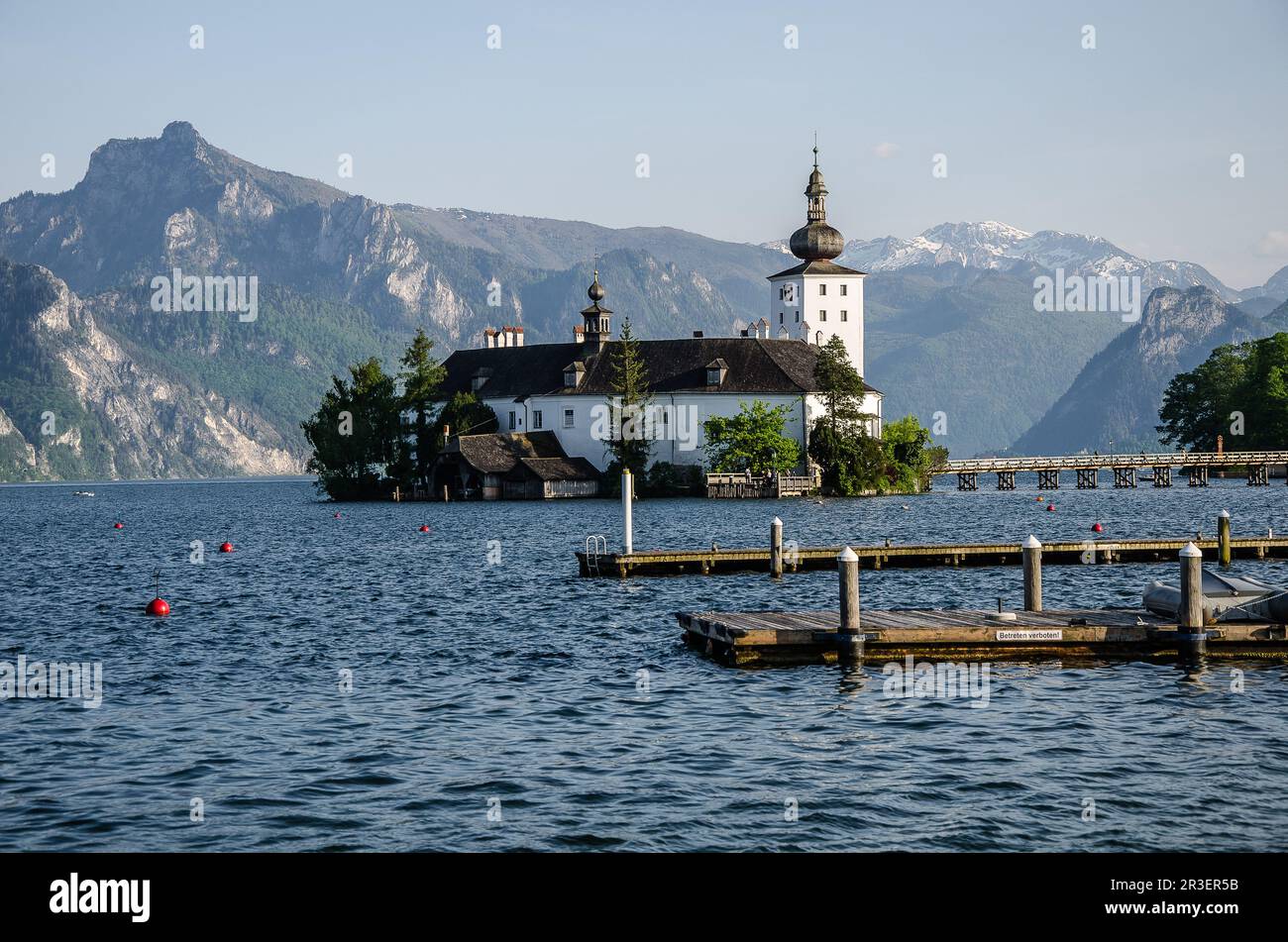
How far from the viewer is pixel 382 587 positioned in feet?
187

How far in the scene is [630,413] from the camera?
139375 mm

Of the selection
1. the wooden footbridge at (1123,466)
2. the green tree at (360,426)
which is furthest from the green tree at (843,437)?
the green tree at (360,426)

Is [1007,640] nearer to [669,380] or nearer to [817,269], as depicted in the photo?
[669,380]

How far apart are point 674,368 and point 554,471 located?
16535 mm

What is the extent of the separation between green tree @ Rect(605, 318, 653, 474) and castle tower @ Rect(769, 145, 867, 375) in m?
25.5

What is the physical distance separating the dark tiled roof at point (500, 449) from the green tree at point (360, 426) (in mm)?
6792

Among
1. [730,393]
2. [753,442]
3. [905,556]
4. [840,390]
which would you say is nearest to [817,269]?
[730,393]

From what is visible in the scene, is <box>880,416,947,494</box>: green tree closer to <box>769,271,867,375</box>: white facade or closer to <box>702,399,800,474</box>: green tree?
<box>702,399,800,474</box>: green tree

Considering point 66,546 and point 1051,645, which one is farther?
point 66,546

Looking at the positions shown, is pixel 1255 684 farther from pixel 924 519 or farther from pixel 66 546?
pixel 66 546

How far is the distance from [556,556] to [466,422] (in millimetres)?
80013

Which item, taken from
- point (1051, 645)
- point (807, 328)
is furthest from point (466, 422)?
point (1051, 645)

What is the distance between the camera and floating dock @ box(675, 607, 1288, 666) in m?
32.8

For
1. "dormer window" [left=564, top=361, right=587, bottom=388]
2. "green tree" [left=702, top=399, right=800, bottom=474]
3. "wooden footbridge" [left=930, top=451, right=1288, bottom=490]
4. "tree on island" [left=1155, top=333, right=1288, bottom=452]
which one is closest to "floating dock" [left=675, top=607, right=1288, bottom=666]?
"green tree" [left=702, top=399, right=800, bottom=474]
